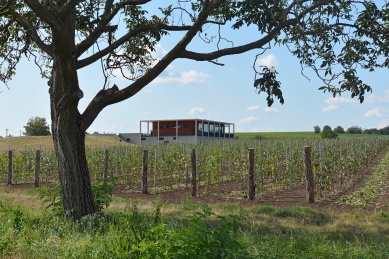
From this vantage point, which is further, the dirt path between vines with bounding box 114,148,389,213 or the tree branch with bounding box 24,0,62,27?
the dirt path between vines with bounding box 114,148,389,213

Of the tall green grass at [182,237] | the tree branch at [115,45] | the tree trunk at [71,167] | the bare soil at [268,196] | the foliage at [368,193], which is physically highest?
the tree branch at [115,45]

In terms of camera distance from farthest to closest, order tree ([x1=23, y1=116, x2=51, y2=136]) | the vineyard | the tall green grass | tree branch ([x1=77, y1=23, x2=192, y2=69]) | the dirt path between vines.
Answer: tree ([x1=23, y1=116, x2=51, y2=136]), the vineyard, the dirt path between vines, tree branch ([x1=77, y1=23, x2=192, y2=69]), the tall green grass

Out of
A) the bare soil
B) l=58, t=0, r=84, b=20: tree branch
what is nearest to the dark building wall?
the bare soil

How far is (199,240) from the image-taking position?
14.0 feet

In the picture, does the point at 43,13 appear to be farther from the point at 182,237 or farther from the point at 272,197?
the point at 272,197

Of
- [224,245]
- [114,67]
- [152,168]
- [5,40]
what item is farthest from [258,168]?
[224,245]

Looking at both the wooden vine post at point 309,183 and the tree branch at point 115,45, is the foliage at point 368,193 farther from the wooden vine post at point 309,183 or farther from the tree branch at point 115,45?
the tree branch at point 115,45

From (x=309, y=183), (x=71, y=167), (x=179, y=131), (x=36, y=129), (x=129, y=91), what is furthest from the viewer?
(x=36, y=129)

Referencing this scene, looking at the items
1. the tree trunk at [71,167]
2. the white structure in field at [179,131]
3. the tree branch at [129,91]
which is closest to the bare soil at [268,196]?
the tree trunk at [71,167]

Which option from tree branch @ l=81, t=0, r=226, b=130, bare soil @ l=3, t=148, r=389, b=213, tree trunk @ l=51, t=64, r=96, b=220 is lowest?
bare soil @ l=3, t=148, r=389, b=213

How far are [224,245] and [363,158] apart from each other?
18.8 m

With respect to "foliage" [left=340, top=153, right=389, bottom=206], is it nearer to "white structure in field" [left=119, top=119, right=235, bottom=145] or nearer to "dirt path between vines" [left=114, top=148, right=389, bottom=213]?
"dirt path between vines" [left=114, top=148, right=389, bottom=213]

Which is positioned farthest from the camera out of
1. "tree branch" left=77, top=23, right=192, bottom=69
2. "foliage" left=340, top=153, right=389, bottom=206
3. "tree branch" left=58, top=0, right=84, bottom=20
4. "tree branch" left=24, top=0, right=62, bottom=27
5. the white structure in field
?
the white structure in field

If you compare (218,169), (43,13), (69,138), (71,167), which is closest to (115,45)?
(43,13)
